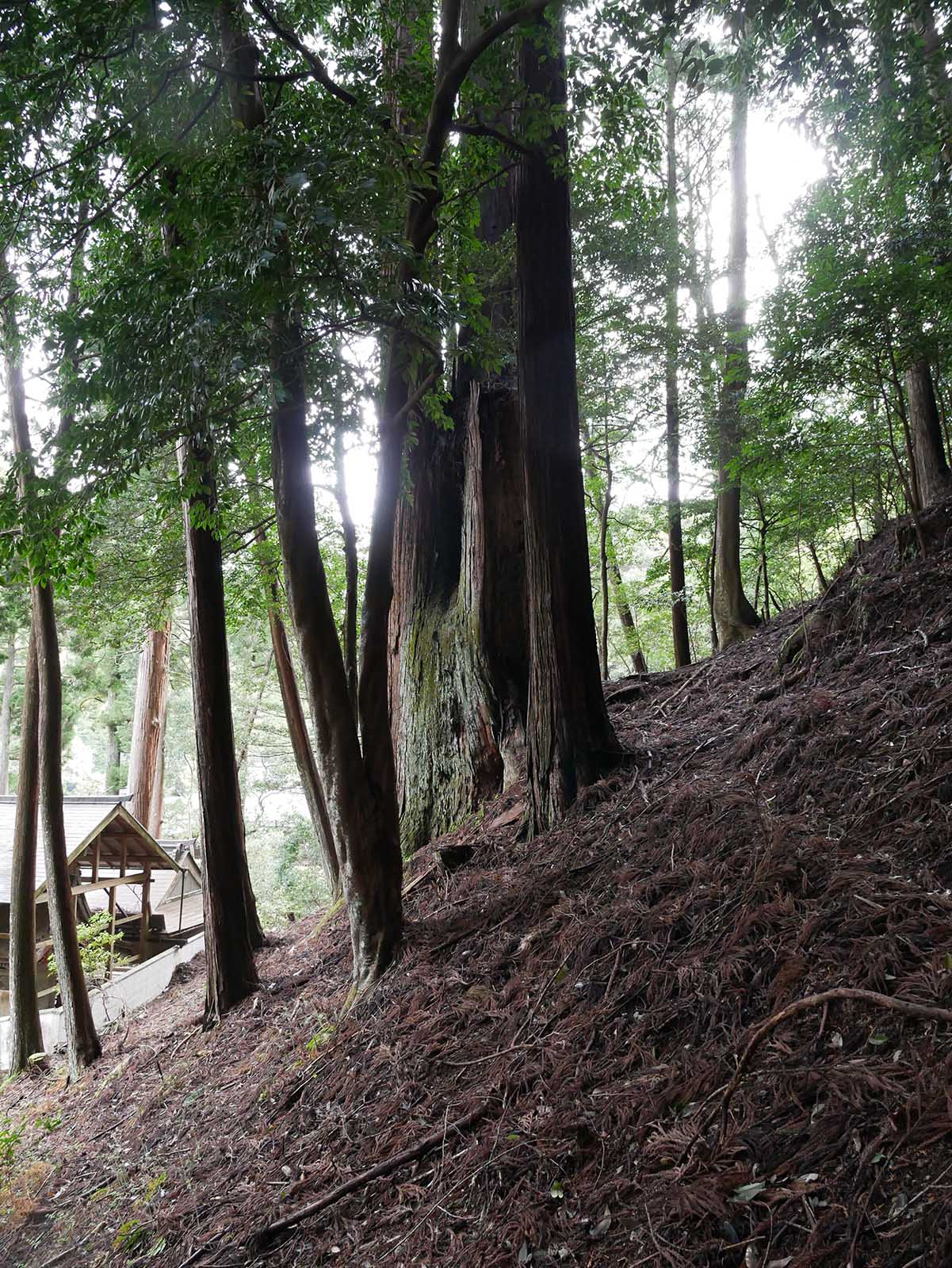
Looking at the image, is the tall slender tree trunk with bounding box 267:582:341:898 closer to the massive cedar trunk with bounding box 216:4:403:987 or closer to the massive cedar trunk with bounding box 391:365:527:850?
the massive cedar trunk with bounding box 391:365:527:850

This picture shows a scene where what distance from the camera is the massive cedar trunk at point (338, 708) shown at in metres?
4.50

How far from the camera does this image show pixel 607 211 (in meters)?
8.17

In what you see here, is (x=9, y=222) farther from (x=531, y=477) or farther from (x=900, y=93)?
(x=900, y=93)

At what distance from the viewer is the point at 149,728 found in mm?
18797

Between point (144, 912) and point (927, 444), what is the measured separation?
1517cm

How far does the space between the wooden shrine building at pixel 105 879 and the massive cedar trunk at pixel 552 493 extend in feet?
28.3

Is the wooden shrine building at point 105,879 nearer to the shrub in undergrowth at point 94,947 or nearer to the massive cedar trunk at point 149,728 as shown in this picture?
the shrub in undergrowth at point 94,947

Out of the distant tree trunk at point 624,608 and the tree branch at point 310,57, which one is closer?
the tree branch at point 310,57

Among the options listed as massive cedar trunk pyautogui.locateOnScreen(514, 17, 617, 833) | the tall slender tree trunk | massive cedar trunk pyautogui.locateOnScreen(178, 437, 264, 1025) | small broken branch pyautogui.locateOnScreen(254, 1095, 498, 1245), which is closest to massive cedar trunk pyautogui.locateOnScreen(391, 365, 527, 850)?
massive cedar trunk pyautogui.locateOnScreen(514, 17, 617, 833)

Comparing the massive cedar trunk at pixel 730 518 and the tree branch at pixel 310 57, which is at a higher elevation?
the tree branch at pixel 310 57

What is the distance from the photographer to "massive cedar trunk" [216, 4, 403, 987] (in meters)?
4.50

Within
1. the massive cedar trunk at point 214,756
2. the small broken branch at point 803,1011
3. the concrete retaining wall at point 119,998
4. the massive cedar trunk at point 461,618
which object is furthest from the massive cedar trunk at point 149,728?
the small broken branch at point 803,1011

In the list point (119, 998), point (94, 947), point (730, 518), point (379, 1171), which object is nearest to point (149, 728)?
point (119, 998)

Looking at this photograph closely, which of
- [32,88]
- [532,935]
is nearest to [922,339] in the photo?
[532,935]
